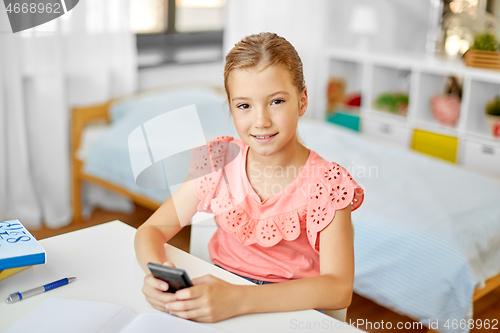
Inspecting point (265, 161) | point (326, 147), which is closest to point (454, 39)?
point (326, 147)

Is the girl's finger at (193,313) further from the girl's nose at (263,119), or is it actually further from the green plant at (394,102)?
the green plant at (394,102)

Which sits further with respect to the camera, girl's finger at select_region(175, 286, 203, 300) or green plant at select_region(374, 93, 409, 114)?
green plant at select_region(374, 93, 409, 114)

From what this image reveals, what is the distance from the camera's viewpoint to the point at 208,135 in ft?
3.91

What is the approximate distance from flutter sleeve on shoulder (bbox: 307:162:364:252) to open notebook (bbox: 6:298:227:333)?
1.02 ft

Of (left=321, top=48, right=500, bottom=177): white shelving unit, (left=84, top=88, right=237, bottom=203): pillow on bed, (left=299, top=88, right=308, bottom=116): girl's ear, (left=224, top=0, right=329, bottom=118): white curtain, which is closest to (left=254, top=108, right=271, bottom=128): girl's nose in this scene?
(left=299, top=88, right=308, bottom=116): girl's ear

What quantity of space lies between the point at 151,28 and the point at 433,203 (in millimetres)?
1848

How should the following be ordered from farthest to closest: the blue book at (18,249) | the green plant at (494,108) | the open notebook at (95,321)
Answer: the green plant at (494,108) < the blue book at (18,249) < the open notebook at (95,321)

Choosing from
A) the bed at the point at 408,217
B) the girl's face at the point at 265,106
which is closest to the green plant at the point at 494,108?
the bed at the point at 408,217

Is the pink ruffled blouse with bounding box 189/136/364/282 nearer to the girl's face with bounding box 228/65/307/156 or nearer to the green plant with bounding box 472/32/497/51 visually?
the girl's face with bounding box 228/65/307/156

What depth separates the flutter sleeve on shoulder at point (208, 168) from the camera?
3.57 feet

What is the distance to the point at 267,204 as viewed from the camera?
41.1 inches

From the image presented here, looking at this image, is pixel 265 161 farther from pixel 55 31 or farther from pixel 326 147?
pixel 55 31

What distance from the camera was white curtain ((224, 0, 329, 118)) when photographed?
300 centimetres

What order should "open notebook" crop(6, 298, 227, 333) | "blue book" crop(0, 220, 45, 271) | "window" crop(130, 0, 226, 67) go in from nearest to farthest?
"open notebook" crop(6, 298, 227, 333) < "blue book" crop(0, 220, 45, 271) < "window" crop(130, 0, 226, 67)
